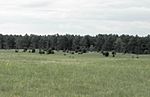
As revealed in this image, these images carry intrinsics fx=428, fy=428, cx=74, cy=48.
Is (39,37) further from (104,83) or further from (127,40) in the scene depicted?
(104,83)

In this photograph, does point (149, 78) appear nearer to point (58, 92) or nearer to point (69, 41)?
point (58, 92)

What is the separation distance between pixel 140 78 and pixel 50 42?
12478 centimetres

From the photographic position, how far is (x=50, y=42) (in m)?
150

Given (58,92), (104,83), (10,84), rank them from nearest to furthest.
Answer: (58,92) → (10,84) → (104,83)

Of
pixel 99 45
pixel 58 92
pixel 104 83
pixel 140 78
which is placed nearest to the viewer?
pixel 58 92

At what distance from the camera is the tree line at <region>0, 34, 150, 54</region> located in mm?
129375

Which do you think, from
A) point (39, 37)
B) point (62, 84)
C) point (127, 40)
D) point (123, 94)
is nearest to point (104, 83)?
point (62, 84)

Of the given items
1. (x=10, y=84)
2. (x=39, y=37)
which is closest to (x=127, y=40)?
(x=39, y=37)

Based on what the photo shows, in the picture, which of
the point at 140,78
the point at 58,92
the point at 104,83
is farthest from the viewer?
the point at 140,78

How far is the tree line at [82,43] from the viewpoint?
129375 millimetres

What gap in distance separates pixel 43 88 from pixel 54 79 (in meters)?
A: 4.21

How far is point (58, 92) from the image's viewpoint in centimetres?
1789

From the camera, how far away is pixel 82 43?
145 m

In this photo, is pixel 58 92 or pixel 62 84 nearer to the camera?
pixel 58 92
